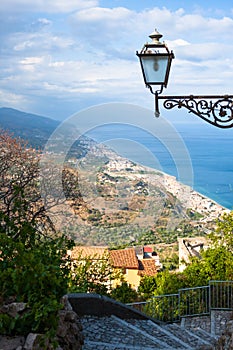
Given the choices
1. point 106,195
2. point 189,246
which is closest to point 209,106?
point 106,195

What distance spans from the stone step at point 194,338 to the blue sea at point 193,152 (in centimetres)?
275

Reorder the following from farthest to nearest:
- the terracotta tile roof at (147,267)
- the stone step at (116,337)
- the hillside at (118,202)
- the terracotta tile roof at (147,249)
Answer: the terracotta tile roof at (147,249), the terracotta tile roof at (147,267), the hillside at (118,202), the stone step at (116,337)

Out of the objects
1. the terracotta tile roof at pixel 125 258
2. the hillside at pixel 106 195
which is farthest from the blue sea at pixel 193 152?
the terracotta tile roof at pixel 125 258

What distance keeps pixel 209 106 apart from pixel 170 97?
377 mm

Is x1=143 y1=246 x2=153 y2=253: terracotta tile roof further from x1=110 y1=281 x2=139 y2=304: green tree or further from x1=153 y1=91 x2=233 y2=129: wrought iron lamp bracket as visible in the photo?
x1=153 y1=91 x2=233 y2=129: wrought iron lamp bracket

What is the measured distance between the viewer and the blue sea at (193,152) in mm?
13609

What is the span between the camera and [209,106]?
468 centimetres

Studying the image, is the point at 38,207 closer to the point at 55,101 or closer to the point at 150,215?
the point at 150,215

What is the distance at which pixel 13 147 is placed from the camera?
12.0 m

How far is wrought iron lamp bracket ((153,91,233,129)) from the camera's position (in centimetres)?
464

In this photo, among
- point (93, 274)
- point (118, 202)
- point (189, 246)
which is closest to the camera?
point (93, 274)

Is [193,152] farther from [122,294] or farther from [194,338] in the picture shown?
[194,338]

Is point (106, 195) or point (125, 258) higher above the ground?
point (106, 195)

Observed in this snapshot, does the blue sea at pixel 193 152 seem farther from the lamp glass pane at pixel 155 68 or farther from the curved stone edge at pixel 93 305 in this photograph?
the curved stone edge at pixel 93 305
